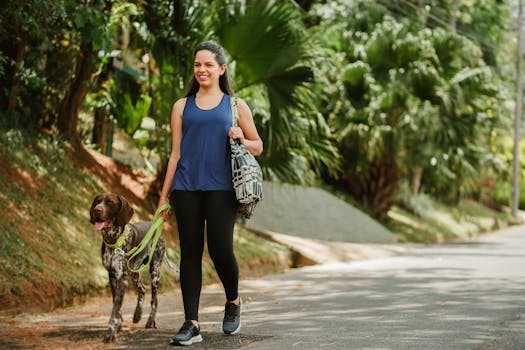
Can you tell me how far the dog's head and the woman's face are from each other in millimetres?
1003

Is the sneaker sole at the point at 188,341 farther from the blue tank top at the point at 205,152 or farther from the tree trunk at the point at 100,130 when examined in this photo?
the tree trunk at the point at 100,130

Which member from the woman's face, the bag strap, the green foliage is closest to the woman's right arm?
the woman's face

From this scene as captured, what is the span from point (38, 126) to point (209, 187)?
705cm

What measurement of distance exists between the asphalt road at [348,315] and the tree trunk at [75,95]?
3.50m

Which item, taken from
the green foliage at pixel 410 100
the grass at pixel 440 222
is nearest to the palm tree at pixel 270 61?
the green foliage at pixel 410 100

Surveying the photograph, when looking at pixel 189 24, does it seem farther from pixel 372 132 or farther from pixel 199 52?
pixel 372 132

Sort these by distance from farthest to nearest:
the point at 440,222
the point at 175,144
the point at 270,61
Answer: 1. the point at 440,222
2. the point at 270,61
3. the point at 175,144

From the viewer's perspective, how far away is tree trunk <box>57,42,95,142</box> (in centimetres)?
1253

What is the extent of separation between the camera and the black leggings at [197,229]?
6.10 meters

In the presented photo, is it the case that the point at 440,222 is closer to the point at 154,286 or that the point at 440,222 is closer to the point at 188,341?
the point at 154,286

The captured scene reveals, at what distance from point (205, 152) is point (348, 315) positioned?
246 centimetres

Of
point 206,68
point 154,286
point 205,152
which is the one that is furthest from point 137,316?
point 206,68

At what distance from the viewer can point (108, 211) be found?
244 inches

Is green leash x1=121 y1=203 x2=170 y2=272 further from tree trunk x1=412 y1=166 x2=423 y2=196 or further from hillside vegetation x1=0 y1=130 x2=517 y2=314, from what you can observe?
tree trunk x1=412 y1=166 x2=423 y2=196
